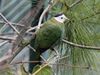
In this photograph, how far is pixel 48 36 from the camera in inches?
34.7

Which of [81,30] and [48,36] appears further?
[81,30]

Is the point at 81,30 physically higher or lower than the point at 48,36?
lower

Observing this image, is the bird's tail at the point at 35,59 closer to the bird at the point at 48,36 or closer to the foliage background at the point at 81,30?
the bird at the point at 48,36

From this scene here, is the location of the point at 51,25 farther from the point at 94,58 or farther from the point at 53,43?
the point at 94,58

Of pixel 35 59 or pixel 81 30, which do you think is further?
pixel 81 30

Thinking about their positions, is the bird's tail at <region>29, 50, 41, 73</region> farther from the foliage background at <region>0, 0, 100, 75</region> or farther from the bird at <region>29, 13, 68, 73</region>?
the foliage background at <region>0, 0, 100, 75</region>

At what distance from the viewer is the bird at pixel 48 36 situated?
858 mm

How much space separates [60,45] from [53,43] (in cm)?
16

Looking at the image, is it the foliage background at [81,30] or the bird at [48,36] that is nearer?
the bird at [48,36]

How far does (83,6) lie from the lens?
3.56ft

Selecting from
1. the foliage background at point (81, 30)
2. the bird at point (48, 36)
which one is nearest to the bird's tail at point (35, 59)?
the bird at point (48, 36)

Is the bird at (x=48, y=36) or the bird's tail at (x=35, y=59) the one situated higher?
the bird at (x=48, y=36)

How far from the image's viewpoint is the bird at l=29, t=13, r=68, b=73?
Answer: 0.86 metres

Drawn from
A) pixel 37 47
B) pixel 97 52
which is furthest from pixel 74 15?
pixel 37 47
